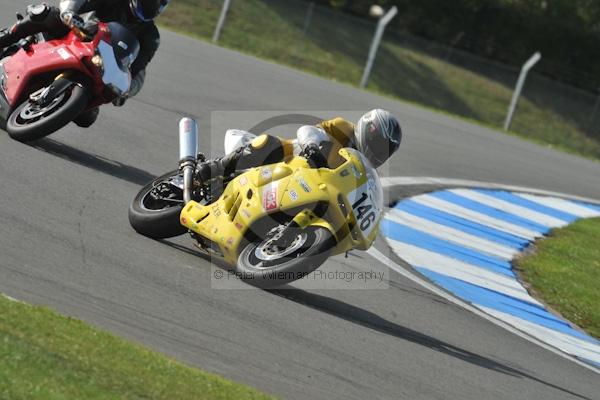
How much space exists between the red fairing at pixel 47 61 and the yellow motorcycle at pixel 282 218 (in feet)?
6.35

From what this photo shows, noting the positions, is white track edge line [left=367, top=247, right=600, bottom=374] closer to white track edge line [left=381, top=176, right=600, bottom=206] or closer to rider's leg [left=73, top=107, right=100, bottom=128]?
rider's leg [left=73, top=107, right=100, bottom=128]

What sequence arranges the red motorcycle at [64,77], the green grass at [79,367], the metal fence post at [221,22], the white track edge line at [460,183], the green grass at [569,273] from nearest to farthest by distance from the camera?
the green grass at [79,367] < the red motorcycle at [64,77] < the green grass at [569,273] < the white track edge line at [460,183] < the metal fence post at [221,22]

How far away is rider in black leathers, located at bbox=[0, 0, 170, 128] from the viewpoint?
10.1m

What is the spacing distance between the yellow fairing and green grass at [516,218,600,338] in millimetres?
3537

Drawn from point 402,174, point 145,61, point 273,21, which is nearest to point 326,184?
point 145,61

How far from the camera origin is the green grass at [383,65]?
26766 millimetres

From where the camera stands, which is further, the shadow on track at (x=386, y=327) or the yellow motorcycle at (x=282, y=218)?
the shadow on track at (x=386, y=327)

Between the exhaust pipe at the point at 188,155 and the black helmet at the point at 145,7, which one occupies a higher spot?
the black helmet at the point at 145,7

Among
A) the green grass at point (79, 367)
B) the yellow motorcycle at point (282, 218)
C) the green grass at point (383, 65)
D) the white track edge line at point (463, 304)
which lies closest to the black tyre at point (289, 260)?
the yellow motorcycle at point (282, 218)

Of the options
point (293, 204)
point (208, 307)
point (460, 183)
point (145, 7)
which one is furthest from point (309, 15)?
point (208, 307)

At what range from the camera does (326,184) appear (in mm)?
7832

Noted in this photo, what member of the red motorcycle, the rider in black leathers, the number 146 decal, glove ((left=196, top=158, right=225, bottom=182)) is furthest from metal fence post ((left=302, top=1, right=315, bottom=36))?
the number 146 decal

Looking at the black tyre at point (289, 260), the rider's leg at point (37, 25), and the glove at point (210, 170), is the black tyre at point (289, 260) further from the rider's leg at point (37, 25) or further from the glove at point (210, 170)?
the rider's leg at point (37, 25)

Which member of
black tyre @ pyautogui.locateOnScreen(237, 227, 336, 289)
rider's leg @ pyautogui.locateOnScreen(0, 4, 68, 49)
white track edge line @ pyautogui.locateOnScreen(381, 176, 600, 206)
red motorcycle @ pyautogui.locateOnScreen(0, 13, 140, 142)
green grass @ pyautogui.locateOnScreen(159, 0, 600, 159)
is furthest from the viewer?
green grass @ pyautogui.locateOnScreen(159, 0, 600, 159)
